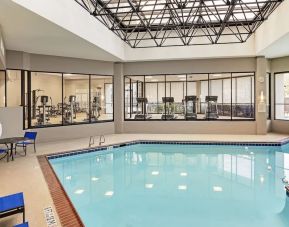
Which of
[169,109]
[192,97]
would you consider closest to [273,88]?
[192,97]

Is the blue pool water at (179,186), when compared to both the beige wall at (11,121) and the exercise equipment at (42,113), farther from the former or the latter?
the exercise equipment at (42,113)

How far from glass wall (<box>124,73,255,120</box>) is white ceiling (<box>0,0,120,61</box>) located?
12.4ft

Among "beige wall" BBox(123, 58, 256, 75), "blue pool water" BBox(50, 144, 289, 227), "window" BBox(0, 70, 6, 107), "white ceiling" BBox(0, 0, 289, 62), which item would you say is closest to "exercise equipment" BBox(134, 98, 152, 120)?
"beige wall" BBox(123, 58, 256, 75)

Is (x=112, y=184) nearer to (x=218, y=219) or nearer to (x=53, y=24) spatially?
(x=218, y=219)

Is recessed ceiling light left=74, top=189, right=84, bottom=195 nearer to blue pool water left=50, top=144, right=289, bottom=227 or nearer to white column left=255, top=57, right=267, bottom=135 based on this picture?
blue pool water left=50, top=144, right=289, bottom=227

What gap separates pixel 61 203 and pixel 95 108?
28.0ft

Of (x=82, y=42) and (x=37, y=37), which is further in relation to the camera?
(x=82, y=42)

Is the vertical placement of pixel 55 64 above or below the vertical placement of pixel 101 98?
above

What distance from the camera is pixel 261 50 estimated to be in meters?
9.59

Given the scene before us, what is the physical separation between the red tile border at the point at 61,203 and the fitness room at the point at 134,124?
0.08 ft

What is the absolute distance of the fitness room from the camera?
4.34 meters

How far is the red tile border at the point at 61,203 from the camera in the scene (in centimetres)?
342

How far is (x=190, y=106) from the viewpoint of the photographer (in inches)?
546

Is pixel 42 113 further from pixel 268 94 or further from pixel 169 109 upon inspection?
pixel 268 94
